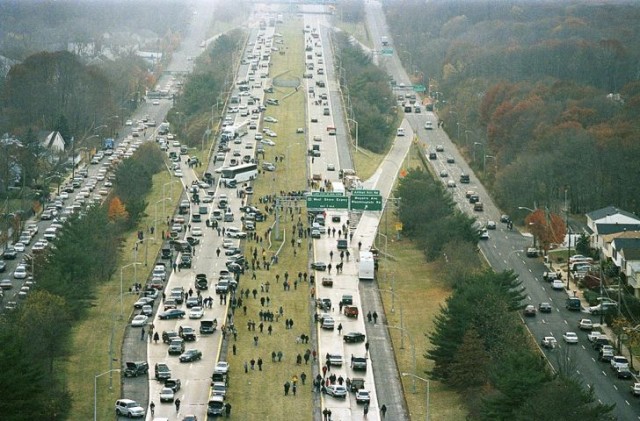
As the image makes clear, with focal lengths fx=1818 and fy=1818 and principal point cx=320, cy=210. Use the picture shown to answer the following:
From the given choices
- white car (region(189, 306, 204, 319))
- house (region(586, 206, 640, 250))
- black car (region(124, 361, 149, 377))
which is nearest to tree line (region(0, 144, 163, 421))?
black car (region(124, 361, 149, 377))

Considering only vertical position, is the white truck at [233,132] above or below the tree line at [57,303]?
below

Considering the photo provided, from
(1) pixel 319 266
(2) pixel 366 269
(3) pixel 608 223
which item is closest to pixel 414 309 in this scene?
(2) pixel 366 269

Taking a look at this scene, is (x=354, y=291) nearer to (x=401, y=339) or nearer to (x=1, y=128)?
(x=401, y=339)

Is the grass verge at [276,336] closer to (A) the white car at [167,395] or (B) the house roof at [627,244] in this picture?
(A) the white car at [167,395]

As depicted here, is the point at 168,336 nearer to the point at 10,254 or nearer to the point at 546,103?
the point at 10,254

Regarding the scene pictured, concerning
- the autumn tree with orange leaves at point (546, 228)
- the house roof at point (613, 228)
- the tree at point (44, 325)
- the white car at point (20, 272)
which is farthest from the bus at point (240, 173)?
the tree at point (44, 325)

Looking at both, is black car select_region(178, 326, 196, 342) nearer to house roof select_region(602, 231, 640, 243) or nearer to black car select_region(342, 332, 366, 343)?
black car select_region(342, 332, 366, 343)

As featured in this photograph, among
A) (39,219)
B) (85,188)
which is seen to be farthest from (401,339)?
(85,188)
